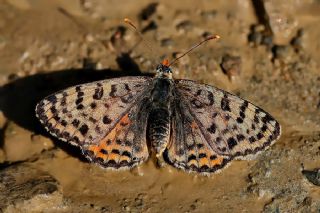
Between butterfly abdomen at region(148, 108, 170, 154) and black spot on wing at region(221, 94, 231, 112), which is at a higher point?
black spot on wing at region(221, 94, 231, 112)

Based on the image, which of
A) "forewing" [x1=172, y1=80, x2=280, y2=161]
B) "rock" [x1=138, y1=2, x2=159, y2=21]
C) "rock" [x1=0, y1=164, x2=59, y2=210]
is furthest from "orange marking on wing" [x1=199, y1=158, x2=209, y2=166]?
"rock" [x1=138, y1=2, x2=159, y2=21]

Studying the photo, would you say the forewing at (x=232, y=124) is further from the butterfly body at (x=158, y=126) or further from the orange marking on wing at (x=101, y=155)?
the orange marking on wing at (x=101, y=155)

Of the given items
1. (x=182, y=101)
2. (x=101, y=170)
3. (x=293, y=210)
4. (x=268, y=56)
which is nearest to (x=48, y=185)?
(x=101, y=170)

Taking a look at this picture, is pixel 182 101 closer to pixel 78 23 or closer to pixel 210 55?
pixel 210 55

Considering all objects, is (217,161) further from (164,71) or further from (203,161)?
(164,71)

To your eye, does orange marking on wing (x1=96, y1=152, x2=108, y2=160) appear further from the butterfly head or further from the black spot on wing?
the black spot on wing

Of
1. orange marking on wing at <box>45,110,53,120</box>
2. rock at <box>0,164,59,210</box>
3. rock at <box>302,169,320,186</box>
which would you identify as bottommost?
rock at <box>0,164,59,210</box>

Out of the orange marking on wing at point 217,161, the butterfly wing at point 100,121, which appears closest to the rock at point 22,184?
the butterfly wing at point 100,121

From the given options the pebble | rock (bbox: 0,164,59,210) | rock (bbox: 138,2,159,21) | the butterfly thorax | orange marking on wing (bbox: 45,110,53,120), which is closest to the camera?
rock (bbox: 0,164,59,210)
